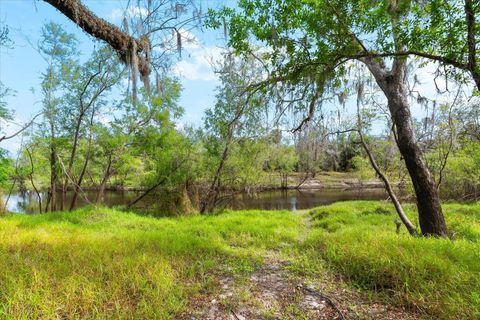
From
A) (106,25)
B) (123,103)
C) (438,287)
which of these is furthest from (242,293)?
(123,103)

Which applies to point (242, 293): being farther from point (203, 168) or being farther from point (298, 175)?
point (298, 175)

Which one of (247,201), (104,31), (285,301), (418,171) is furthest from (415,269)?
(247,201)

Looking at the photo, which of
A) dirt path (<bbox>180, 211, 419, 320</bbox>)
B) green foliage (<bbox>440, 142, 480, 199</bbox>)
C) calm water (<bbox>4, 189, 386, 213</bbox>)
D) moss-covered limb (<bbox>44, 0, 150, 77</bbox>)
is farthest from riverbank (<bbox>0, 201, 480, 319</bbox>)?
green foliage (<bbox>440, 142, 480, 199</bbox>)

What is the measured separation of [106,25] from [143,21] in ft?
2.36

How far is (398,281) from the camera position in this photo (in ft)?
13.4

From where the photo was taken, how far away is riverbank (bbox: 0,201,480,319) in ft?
11.1

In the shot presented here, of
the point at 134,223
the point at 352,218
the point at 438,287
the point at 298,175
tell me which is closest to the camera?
the point at 438,287

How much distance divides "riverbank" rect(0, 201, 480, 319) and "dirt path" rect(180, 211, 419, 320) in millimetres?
15

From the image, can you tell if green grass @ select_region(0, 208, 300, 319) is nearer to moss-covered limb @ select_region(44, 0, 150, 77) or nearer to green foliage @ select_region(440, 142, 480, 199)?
moss-covered limb @ select_region(44, 0, 150, 77)

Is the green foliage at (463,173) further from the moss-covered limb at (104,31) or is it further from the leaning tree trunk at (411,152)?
the moss-covered limb at (104,31)

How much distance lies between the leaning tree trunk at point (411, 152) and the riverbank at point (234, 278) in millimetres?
794

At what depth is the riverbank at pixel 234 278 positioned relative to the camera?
3.37 meters

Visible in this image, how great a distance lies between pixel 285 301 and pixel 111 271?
9.08 ft

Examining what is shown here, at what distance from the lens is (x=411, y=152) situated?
600 centimetres
